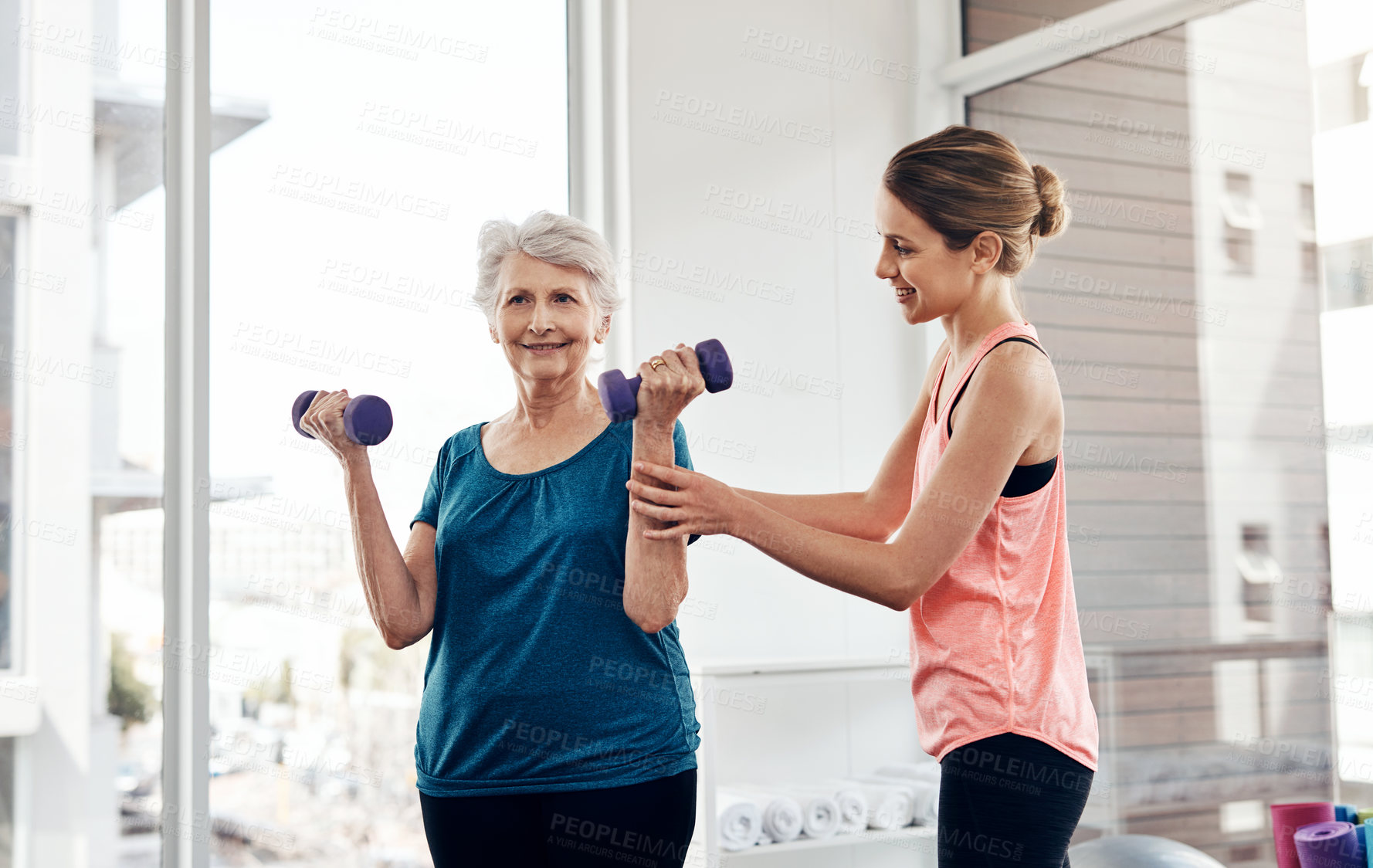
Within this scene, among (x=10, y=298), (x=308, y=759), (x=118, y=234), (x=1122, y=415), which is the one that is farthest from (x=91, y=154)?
(x=1122, y=415)

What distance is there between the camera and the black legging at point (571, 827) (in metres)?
1.35

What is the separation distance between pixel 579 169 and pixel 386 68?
19.8 inches

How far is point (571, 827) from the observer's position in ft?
4.44

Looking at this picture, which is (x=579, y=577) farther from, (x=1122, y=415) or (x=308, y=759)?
(x=1122, y=415)

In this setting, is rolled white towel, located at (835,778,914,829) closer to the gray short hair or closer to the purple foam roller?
the purple foam roller

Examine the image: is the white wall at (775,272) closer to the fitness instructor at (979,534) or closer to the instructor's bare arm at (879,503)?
the instructor's bare arm at (879,503)

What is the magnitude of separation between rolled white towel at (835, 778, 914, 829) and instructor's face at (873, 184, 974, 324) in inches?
61.5

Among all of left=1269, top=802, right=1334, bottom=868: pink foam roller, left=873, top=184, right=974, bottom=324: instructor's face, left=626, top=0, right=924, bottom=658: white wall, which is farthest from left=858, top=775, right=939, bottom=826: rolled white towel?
left=873, top=184, right=974, bottom=324: instructor's face

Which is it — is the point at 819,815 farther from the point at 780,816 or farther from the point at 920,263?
the point at 920,263

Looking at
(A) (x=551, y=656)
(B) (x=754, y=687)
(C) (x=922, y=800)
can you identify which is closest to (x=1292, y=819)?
(C) (x=922, y=800)

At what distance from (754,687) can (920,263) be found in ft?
5.12

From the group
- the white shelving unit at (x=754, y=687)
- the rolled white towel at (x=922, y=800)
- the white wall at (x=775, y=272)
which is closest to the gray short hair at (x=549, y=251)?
the white shelving unit at (x=754, y=687)

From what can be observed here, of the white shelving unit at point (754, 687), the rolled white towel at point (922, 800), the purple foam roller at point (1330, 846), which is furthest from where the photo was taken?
the rolled white towel at point (922, 800)

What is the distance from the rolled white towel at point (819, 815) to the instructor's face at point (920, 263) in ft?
4.80
